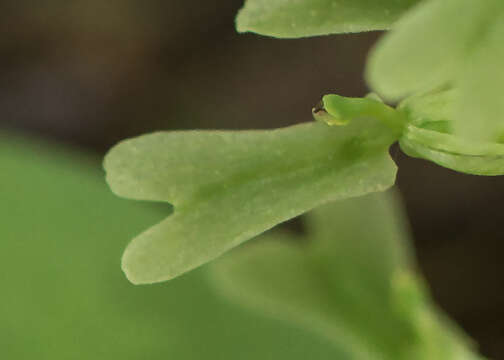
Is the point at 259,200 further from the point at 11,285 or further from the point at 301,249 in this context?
the point at 11,285

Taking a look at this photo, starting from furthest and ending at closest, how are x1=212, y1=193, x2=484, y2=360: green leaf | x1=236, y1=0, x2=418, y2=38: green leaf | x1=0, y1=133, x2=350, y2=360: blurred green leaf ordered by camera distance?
1. x1=0, y1=133, x2=350, y2=360: blurred green leaf
2. x1=212, y1=193, x2=484, y2=360: green leaf
3. x1=236, y1=0, x2=418, y2=38: green leaf

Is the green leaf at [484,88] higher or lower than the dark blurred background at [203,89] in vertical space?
higher

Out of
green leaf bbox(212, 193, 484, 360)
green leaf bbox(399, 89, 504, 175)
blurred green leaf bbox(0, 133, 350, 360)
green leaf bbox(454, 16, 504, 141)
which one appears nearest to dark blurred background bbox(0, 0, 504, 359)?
blurred green leaf bbox(0, 133, 350, 360)

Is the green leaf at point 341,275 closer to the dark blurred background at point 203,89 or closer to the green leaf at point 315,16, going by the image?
the green leaf at point 315,16

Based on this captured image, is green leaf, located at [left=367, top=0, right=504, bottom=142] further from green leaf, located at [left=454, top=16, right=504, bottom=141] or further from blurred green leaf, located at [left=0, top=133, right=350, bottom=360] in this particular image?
blurred green leaf, located at [left=0, top=133, right=350, bottom=360]

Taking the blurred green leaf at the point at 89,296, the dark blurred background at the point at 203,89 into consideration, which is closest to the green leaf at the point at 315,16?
the blurred green leaf at the point at 89,296

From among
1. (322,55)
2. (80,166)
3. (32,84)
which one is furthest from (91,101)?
(80,166)
